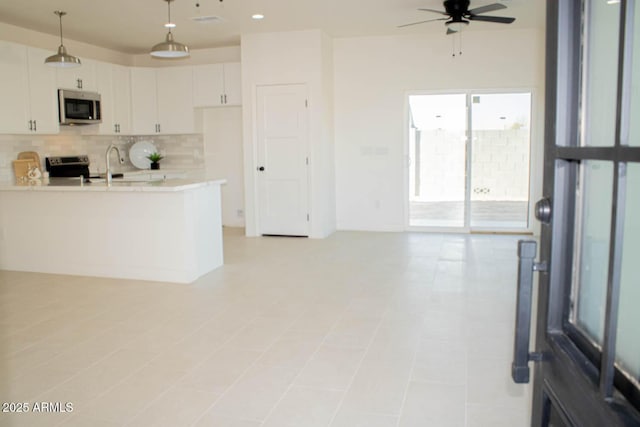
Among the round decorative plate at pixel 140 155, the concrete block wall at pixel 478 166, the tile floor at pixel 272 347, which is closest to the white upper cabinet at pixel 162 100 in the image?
the round decorative plate at pixel 140 155

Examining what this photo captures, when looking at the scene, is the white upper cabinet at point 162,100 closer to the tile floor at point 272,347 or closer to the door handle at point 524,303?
the tile floor at point 272,347

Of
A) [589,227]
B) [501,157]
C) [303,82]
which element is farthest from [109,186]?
[501,157]

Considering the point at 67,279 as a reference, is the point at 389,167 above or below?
above

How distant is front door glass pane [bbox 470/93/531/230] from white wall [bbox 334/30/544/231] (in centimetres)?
16

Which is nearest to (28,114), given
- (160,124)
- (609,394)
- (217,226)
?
(160,124)

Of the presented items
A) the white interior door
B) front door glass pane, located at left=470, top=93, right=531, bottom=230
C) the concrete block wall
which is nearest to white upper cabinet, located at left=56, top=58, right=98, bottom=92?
the white interior door

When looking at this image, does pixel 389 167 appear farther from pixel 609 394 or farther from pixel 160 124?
pixel 609 394

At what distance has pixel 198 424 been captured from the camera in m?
2.52

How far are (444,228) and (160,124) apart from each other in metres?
4.54

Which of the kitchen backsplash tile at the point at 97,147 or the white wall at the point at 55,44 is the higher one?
the white wall at the point at 55,44

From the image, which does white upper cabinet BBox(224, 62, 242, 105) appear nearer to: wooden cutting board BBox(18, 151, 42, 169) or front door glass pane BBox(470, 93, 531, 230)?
wooden cutting board BBox(18, 151, 42, 169)

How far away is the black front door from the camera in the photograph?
2.56ft

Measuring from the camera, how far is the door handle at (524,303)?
1.02 metres

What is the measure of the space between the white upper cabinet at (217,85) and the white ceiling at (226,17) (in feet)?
1.30
